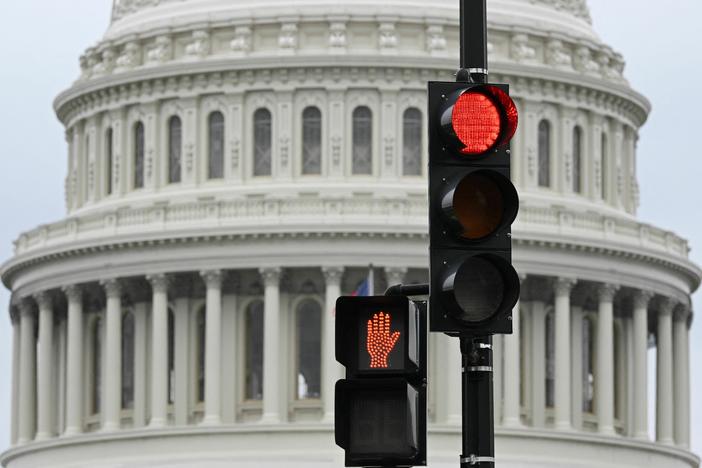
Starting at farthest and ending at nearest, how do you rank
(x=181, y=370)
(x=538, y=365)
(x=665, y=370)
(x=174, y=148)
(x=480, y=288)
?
1. (x=665, y=370)
2. (x=174, y=148)
3. (x=538, y=365)
4. (x=181, y=370)
5. (x=480, y=288)

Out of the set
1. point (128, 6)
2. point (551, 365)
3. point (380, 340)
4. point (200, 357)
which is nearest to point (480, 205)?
point (380, 340)

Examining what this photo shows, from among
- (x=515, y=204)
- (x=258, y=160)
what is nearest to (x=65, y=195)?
(x=258, y=160)

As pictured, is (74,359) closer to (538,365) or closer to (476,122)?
(538,365)

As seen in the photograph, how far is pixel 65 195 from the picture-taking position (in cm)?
10288

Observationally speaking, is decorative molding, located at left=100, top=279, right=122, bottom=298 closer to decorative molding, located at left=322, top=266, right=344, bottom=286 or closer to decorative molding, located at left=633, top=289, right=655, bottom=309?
decorative molding, located at left=322, top=266, right=344, bottom=286

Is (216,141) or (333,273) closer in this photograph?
(333,273)

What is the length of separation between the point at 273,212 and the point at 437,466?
37.2 ft

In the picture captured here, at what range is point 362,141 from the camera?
93812 millimetres

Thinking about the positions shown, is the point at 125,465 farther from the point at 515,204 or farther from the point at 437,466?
the point at 515,204

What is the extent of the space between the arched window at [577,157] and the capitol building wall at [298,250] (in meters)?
0.10

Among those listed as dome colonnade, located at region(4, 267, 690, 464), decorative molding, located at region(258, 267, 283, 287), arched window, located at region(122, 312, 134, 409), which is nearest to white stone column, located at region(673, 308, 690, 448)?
dome colonnade, located at region(4, 267, 690, 464)

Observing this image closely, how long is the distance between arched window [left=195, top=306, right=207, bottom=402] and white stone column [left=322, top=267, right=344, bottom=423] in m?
4.72

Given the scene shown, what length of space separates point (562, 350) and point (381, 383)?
7801 centimetres

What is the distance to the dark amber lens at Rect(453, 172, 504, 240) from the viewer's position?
46.5ft
